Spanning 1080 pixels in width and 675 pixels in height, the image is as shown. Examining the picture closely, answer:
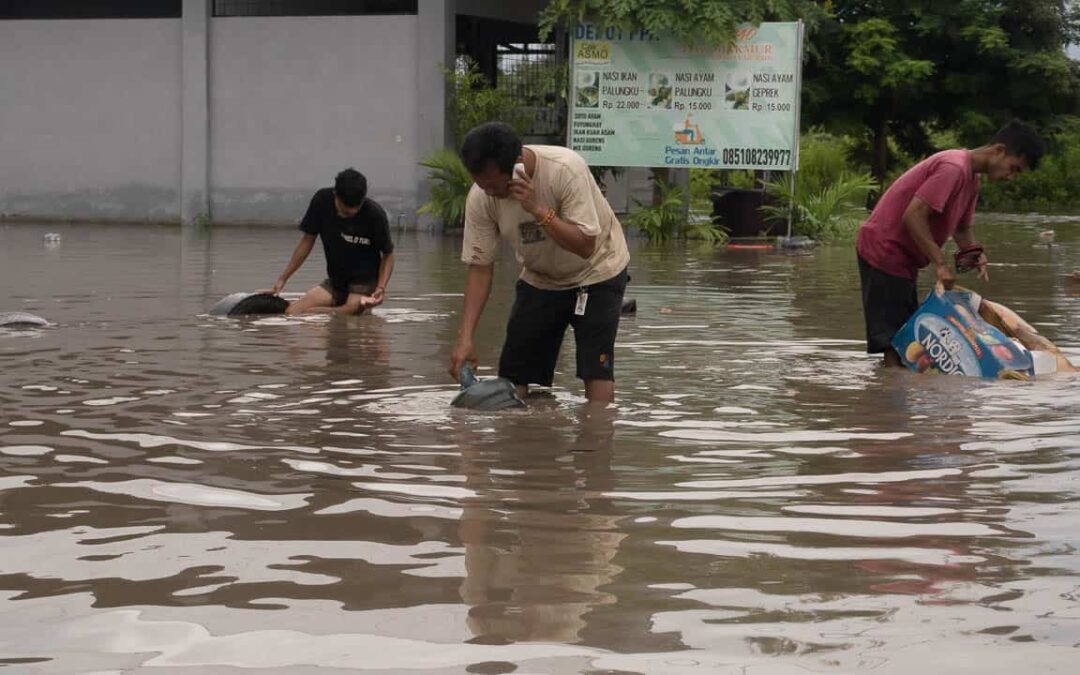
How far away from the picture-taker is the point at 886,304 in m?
8.91

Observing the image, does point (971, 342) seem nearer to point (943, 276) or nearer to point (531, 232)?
point (943, 276)

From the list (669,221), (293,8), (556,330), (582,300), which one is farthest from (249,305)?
(293,8)

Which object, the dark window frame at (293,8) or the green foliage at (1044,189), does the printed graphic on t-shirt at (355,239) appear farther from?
the green foliage at (1044,189)

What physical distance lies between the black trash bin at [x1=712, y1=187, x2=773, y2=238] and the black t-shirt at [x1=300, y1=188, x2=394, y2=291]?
11375 mm

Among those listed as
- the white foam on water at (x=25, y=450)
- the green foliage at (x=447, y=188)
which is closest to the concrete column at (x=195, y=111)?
the green foliage at (x=447, y=188)

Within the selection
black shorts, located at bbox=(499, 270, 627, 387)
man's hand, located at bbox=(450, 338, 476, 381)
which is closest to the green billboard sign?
black shorts, located at bbox=(499, 270, 627, 387)

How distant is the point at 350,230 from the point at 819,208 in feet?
39.6

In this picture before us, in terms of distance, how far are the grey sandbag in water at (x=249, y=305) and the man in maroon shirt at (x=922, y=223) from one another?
472cm

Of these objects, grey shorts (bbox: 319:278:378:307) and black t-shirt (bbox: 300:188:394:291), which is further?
grey shorts (bbox: 319:278:378:307)

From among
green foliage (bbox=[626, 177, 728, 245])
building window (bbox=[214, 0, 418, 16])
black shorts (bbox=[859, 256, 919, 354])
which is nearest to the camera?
black shorts (bbox=[859, 256, 919, 354])

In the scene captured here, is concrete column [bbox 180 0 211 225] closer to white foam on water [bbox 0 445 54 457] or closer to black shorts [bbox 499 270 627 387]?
black shorts [bbox 499 270 627 387]

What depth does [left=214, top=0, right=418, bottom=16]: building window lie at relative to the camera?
25422 mm

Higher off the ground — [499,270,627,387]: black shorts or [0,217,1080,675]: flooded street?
[499,270,627,387]: black shorts

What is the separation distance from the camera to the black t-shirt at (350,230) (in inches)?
464
